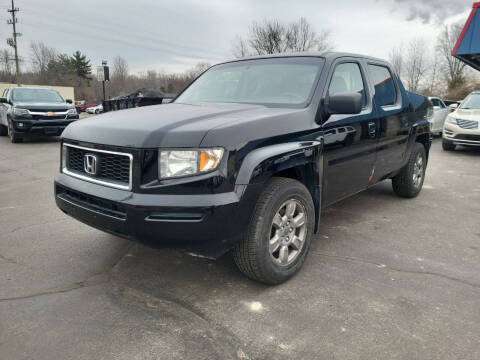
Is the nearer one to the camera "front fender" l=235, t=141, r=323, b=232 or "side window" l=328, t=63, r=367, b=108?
"front fender" l=235, t=141, r=323, b=232

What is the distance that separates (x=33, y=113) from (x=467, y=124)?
11693 mm

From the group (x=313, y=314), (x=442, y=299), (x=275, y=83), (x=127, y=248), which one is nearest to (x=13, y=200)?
(x=127, y=248)

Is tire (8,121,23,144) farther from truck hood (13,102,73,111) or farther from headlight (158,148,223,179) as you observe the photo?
headlight (158,148,223,179)

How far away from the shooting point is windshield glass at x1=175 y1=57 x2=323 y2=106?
10.7 ft

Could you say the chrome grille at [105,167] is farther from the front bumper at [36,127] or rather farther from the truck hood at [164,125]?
the front bumper at [36,127]

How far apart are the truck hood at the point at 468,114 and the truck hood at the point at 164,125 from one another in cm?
876

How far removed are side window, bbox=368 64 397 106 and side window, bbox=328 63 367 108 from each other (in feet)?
0.98

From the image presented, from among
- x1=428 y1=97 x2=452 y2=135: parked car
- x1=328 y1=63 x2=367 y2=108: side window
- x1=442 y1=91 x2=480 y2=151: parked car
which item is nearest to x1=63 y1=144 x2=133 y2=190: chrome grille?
x1=328 y1=63 x2=367 y2=108: side window

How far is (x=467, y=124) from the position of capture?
9664 millimetres

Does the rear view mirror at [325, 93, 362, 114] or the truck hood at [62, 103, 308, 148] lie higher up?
the rear view mirror at [325, 93, 362, 114]

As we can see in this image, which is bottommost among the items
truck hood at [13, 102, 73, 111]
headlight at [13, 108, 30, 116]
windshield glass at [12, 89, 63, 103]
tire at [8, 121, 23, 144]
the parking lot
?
the parking lot

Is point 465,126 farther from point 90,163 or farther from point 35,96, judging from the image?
point 35,96

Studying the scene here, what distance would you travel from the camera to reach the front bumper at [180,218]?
2.29m

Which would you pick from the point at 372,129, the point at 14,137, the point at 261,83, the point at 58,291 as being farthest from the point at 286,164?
the point at 14,137
